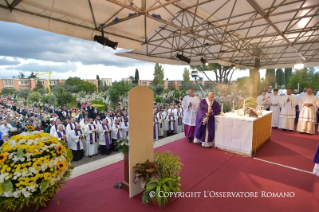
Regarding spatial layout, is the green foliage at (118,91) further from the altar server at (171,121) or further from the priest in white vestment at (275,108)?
the priest in white vestment at (275,108)

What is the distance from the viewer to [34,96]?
15.2 m

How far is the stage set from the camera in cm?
311

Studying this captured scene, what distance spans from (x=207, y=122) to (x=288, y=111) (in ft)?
16.3

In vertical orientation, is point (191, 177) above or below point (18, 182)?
below

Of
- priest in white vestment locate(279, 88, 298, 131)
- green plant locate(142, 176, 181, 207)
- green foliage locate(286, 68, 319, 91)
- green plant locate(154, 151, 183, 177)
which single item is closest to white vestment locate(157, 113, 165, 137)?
priest in white vestment locate(279, 88, 298, 131)

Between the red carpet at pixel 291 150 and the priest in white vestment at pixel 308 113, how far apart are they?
334 mm

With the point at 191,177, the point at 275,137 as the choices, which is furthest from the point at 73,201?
the point at 275,137

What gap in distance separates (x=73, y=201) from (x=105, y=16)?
15.9ft

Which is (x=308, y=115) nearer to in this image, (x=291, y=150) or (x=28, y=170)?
(x=291, y=150)

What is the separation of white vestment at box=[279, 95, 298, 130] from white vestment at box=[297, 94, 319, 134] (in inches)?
13.2

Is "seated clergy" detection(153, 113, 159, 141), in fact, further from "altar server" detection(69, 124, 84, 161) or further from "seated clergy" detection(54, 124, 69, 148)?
"seated clergy" detection(54, 124, 69, 148)

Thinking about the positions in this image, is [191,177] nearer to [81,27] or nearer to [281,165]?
[281,165]

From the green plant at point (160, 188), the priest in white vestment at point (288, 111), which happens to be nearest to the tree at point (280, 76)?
the priest in white vestment at point (288, 111)

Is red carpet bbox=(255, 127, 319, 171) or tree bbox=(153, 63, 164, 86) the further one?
tree bbox=(153, 63, 164, 86)
